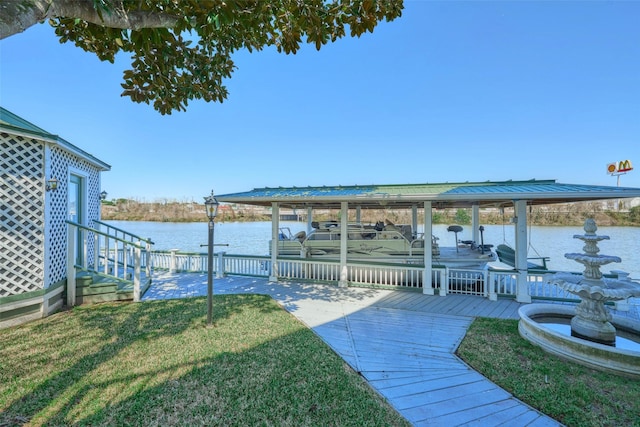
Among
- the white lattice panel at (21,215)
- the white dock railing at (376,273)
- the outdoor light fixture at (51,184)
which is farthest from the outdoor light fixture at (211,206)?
the white dock railing at (376,273)

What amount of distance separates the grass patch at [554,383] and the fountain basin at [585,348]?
8 centimetres

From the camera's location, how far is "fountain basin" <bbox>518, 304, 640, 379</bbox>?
300 cm

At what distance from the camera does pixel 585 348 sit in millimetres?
3223

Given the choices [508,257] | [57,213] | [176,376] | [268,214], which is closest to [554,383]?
[176,376]

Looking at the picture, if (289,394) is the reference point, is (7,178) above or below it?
above

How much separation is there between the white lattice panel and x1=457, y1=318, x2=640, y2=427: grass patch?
6634mm

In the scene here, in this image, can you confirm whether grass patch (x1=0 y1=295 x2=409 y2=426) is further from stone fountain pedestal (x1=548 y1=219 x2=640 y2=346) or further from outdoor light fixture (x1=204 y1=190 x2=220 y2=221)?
stone fountain pedestal (x1=548 y1=219 x2=640 y2=346)

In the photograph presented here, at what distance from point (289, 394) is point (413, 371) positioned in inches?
58.9

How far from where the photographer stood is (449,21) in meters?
7.73

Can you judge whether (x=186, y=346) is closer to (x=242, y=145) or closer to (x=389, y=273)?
(x=389, y=273)

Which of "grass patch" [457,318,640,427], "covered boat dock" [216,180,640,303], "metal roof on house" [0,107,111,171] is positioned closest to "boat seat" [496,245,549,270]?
"covered boat dock" [216,180,640,303]

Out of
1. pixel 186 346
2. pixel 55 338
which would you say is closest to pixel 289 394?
pixel 186 346

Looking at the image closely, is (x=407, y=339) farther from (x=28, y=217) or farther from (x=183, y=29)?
(x=28, y=217)

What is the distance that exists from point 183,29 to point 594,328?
237 inches
